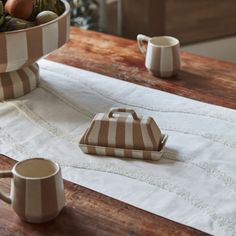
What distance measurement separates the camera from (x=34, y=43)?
1.22 meters

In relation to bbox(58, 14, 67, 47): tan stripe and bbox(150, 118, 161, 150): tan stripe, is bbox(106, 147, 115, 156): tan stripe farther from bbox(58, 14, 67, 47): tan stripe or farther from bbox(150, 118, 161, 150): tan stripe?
bbox(58, 14, 67, 47): tan stripe

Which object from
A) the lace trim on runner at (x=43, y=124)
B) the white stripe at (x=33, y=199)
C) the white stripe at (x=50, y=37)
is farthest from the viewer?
the white stripe at (x=50, y=37)

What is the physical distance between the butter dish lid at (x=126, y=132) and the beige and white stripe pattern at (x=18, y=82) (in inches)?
12.7

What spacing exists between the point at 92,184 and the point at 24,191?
15 cm

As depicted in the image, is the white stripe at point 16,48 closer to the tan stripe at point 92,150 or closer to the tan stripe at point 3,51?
the tan stripe at point 3,51

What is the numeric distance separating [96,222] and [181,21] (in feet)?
7.73

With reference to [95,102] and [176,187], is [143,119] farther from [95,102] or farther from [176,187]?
[95,102]

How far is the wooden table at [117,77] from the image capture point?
0.88 m

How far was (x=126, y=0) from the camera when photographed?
2955 mm

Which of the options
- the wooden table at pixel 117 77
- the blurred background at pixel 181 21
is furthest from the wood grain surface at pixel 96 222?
the blurred background at pixel 181 21

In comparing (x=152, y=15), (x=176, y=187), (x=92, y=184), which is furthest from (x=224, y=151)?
(x=152, y=15)

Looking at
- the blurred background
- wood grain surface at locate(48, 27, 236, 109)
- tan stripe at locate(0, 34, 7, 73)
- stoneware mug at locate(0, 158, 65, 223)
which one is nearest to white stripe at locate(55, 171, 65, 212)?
stoneware mug at locate(0, 158, 65, 223)

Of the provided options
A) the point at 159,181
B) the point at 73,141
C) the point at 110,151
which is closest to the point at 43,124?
the point at 73,141

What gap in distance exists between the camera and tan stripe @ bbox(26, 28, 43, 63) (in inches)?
47.6
